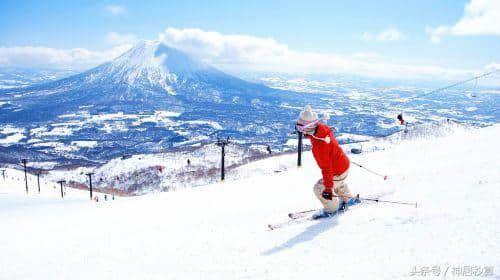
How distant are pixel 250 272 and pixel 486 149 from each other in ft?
40.4

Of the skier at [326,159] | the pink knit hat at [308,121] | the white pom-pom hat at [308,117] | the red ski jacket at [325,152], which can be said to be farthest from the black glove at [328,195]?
the white pom-pom hat at [308,117]

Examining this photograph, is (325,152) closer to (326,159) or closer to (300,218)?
(326,159)

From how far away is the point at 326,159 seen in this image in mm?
9164

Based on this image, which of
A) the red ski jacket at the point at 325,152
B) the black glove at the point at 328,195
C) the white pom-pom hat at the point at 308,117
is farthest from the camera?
the white pom-pom hat at the point at 308,117

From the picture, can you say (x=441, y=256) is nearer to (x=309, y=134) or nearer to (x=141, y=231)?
(x=309, y=134)

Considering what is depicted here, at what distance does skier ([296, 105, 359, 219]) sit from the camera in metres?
9.10

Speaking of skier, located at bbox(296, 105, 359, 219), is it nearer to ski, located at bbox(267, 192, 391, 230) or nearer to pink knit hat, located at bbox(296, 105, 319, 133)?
pink knit hat, located at bbox(296, 105, 319, 133)

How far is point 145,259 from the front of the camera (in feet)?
30.0

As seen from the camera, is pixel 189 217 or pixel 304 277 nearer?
pixel 304 277

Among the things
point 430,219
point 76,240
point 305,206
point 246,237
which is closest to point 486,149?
point 305,206

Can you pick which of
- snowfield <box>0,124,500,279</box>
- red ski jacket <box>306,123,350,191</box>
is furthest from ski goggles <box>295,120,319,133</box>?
snowfield <box>0,124,500,279</box>

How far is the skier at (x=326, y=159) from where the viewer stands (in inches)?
358

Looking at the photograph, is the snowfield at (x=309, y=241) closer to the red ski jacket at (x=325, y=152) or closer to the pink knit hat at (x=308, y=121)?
the red ski jacket at (x=325, y=152)

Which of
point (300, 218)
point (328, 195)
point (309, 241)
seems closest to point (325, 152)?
point (328, 195)
